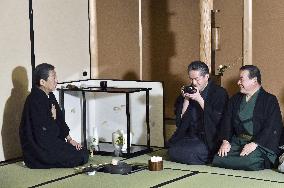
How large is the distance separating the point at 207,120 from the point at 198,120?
190mm

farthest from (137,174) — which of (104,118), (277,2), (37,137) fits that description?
(277,2)

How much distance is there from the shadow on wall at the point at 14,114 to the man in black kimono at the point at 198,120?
5.59 feet

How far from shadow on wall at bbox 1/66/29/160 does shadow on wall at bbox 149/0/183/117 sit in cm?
208

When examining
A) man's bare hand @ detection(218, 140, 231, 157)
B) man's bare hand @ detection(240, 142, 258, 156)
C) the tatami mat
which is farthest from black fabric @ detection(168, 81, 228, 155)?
man's bare hand @ detection(240, 142, 258, 156)

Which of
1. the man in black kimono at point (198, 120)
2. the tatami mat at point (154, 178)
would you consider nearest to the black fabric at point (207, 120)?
the man in black kimono at point (198, 120)

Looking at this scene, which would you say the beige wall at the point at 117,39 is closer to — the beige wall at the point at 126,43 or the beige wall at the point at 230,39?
the beige wall at the point at 126,43

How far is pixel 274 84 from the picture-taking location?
19.1 ft

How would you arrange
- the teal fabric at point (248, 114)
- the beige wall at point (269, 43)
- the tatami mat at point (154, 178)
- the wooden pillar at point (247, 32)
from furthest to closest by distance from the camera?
1. the wooden pillar at point (247, 32)
2. the beige wall at point (269, 43)
3. the teal fabric at point (248, 114)
4. the tatami mat at point (154, 178)

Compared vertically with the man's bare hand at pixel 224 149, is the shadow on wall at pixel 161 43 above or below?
above

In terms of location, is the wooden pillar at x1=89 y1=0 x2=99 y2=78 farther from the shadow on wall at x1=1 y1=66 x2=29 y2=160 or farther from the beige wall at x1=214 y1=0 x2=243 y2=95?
the beige wall at x1=214 y1=0 x2=243 y2=95

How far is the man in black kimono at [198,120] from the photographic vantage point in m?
5.35

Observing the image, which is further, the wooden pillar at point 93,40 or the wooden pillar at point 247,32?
the wooden pillar at point 93,40

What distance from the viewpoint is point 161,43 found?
24.4ft

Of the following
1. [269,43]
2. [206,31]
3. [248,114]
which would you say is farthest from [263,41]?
[248,114]
